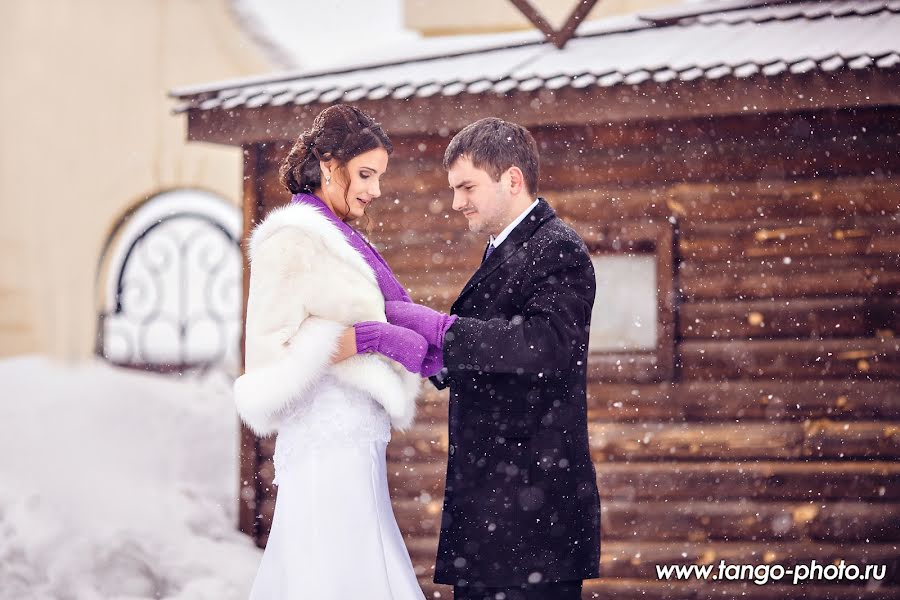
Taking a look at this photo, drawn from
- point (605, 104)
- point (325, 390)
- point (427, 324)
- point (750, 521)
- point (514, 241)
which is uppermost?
point (605, 104)

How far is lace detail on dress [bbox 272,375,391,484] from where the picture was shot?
361cm


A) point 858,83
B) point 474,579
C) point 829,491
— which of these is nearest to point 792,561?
point 829,491

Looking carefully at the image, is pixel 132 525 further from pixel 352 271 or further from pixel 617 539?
pixel 352 271

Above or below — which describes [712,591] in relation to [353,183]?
below

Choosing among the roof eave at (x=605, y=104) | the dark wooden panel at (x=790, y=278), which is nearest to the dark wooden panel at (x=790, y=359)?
the dark wooden panel at (x=790, y=278)

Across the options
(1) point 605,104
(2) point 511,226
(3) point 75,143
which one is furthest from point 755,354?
(3) point 75,143

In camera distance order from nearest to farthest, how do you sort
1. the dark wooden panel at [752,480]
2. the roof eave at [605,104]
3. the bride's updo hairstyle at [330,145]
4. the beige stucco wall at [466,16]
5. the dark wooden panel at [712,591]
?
the bride's updo hairstyle at [330,145]
the roof eave at [605,104]
the dark wooden panel at [712,591]
the dark wooden panel at [752,480]
the beige stucco wall at [466,16]

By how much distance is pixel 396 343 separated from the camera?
135 inches

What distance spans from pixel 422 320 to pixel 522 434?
546 mm

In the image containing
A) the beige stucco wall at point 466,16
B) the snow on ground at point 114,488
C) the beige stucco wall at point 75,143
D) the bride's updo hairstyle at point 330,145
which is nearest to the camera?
the bride's updo hairstyle at point 330,145

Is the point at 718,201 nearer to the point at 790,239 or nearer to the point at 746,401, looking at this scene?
the point at 790,239

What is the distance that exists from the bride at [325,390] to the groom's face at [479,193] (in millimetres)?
418

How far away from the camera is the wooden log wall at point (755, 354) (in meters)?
6.57

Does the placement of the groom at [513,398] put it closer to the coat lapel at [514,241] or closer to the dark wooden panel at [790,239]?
the coat lapel at [514,241]
